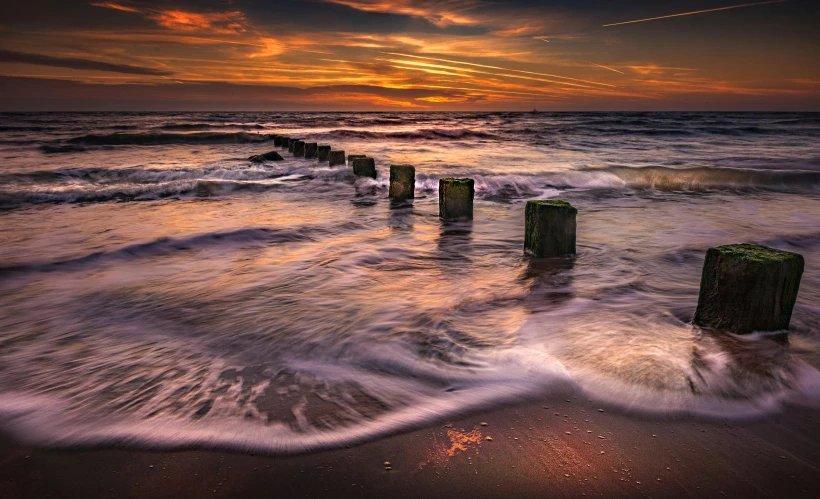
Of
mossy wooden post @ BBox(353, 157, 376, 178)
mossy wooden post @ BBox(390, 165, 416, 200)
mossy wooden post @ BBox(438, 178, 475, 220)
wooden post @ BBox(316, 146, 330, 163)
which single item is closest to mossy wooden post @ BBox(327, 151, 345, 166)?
wooden post @ BBox(316, 146, 330, 163)

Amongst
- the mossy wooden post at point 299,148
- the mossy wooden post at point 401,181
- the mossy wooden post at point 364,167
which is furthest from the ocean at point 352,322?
the mossy wooden post at point 299,148

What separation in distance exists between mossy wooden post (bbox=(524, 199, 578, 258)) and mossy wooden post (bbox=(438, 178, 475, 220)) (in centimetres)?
205

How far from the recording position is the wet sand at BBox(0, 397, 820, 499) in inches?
71.4

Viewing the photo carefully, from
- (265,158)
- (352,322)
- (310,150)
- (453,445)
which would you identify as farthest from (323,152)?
(453,445)

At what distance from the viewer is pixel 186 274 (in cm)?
480

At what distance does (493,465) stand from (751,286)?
6.62ft

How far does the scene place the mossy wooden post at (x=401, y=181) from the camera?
8633 millimetres

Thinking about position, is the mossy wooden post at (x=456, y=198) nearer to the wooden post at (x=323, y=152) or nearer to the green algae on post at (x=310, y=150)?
the wooden post at (x=323, y=152)

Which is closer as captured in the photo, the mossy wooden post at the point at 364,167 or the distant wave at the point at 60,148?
the mossy wooden post at the point at 364,167

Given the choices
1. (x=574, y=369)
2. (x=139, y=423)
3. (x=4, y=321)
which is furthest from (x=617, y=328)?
(x=4, y=321)

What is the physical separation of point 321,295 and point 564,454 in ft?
8.57

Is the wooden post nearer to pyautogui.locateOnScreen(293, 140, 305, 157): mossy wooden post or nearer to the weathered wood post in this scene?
the weathered wood post

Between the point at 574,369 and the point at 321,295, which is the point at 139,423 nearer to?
the point at 321,295

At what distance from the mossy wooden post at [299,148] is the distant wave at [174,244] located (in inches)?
462
